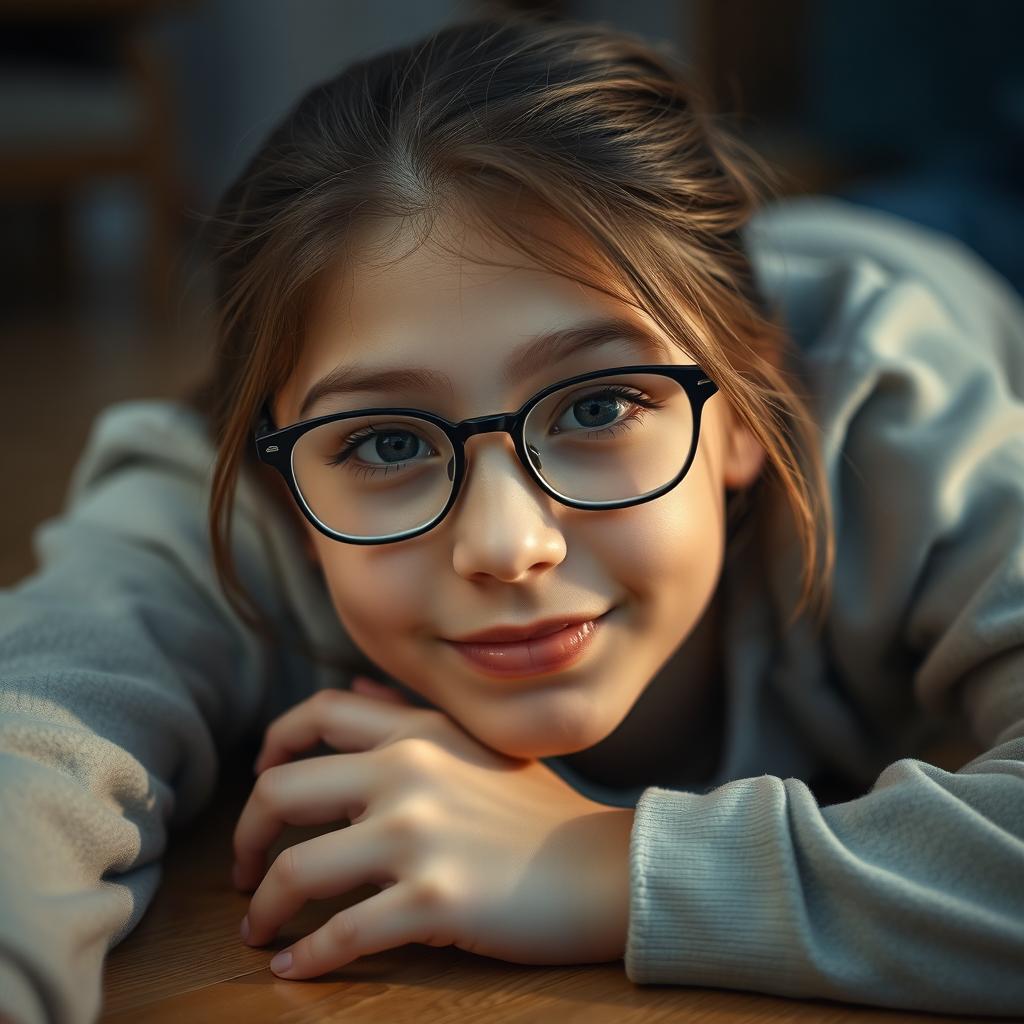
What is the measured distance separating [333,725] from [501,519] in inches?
7.5

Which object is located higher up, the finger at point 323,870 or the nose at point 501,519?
the nose at point 501,519

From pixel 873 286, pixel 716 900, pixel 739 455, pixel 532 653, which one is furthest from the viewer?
pixel 873 286

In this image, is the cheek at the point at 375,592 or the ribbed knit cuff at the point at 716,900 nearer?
the ribbed knit cuff at the point at 716,900

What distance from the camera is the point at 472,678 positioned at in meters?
0.77

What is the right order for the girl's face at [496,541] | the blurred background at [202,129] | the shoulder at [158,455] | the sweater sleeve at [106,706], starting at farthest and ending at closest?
the blurred background at [202,129] → the shoulder at [158,455] → the girl's face at [496,541] → the sweater sleeve at [106,706]

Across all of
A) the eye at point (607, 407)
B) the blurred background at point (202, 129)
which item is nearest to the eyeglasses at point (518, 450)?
the eye at point (607, 407)

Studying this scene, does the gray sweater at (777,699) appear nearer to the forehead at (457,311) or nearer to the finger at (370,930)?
the finger at (370,930)

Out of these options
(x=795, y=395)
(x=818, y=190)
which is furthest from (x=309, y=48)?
(x=795, y=395)

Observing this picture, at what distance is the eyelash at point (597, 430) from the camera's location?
0.77 m

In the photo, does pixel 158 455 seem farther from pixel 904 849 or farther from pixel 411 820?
pixel 904 849

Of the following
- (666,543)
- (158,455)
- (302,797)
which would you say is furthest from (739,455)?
(158,455)

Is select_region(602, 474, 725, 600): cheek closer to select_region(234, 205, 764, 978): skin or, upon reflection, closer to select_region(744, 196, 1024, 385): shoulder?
select_region(234, 205, 764, 978): skin

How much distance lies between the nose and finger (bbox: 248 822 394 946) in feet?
0.50

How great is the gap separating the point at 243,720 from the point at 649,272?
475mm
